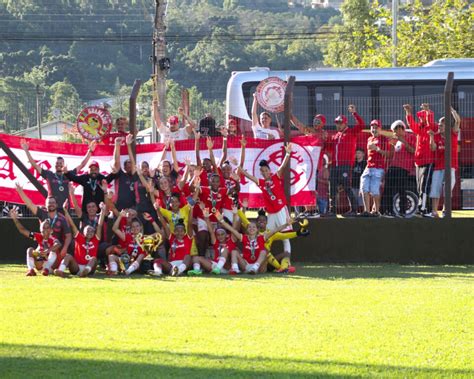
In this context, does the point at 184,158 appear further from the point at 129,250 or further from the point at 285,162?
the point at 129,250

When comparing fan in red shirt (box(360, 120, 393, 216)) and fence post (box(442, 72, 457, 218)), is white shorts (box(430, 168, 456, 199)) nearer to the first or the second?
fence post (box(442, 72, 457, 218))

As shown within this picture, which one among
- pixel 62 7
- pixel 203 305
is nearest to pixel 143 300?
pixel 203 305

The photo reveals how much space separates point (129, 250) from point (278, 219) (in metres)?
2.33

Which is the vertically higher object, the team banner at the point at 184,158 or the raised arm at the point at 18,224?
the team banner at the point at 184,158

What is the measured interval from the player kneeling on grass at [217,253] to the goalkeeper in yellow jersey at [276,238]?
0.46 metres

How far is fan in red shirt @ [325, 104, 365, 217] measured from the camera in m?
18.0

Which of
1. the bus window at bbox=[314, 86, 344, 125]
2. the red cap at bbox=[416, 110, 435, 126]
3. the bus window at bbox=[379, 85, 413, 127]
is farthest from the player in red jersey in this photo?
the bus window at bbox=[379, 85, 413, 127]

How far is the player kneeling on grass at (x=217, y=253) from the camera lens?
16.1 metres

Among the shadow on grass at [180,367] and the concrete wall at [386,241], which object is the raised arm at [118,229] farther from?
the shadow on grass at [180,367]

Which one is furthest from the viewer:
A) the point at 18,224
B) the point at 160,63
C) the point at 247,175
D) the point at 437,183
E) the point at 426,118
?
the point at 160,63

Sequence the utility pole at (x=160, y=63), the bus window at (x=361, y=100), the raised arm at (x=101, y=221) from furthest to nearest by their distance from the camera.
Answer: the utility pole at (x=160, y=63) → the bus window at (x=361, y=100) → the raised arm at (x=101, y=221)

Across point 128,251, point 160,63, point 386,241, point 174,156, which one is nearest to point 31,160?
point 174,156

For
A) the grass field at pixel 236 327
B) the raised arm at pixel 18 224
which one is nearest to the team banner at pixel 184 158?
the raised arm at pixel 18 224

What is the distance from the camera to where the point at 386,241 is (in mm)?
17703
